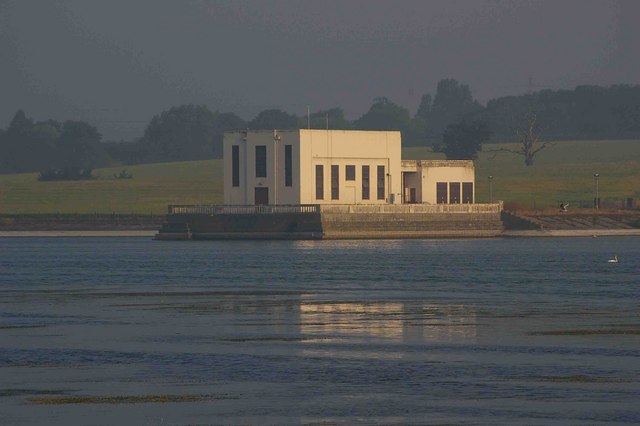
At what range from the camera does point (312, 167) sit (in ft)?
495

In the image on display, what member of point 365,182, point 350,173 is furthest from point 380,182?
point 350,173

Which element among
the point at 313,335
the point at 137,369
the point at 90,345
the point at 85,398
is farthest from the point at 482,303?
the point at 85,398

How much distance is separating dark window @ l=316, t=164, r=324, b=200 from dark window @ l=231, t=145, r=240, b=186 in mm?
7585

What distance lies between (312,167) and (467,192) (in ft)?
74.0

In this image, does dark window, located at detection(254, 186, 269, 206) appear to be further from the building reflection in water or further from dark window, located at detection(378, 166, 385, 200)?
the building reflection in water

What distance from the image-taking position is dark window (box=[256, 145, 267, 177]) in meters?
150

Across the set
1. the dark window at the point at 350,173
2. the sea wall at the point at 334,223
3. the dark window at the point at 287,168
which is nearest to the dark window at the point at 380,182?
the dark window at the point at 350,173

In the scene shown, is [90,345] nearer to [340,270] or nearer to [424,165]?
[340,270]

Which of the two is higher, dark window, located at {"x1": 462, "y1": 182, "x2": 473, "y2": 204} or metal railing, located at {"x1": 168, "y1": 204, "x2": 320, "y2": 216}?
dark window, located at {"x1": 462, "y1": 182, "x2": 473, "y2": 204}

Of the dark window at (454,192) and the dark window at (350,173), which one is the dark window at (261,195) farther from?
the dark window at (454,192)

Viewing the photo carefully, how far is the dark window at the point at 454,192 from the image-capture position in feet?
541

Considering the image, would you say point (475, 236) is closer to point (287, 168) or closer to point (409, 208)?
point (409, 208)

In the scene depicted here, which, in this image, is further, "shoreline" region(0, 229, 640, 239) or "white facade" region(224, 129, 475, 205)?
"shoreline" region(0, 229, 640, 239)

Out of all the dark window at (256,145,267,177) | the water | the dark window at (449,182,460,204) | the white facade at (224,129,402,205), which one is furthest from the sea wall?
the water
